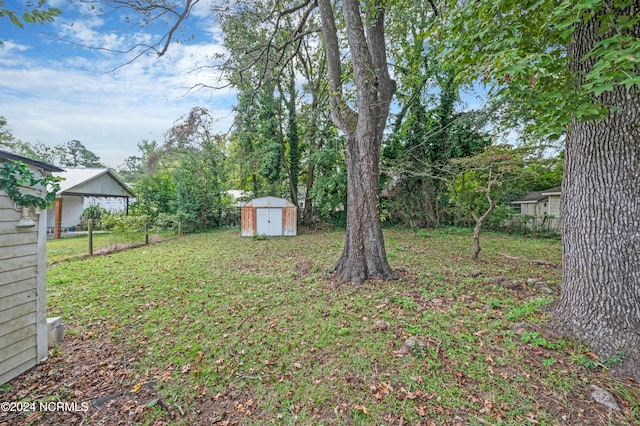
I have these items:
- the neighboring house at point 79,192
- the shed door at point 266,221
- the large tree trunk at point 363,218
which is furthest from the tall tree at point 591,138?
the neighboring house at point 79,192

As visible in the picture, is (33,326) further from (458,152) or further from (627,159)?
(458,152)

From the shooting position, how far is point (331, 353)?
2482mm

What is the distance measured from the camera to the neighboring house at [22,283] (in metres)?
2.13

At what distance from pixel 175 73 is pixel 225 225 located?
8.69 metres

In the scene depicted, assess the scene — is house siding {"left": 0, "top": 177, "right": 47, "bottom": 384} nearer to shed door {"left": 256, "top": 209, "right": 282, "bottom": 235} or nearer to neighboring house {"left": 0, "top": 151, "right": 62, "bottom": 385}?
neighboring house {"left": 0, "top": 151, "right": 62, "bottom": 385}

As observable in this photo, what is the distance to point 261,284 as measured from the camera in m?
4.57

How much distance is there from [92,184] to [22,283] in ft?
43.4

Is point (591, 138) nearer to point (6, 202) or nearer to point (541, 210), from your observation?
point (6, 202)

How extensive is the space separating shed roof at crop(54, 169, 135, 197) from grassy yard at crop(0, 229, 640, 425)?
986cm

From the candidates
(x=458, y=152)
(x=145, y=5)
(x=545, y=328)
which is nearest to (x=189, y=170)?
Answer: (x=145, y=5)

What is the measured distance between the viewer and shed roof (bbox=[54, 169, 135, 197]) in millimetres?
11452

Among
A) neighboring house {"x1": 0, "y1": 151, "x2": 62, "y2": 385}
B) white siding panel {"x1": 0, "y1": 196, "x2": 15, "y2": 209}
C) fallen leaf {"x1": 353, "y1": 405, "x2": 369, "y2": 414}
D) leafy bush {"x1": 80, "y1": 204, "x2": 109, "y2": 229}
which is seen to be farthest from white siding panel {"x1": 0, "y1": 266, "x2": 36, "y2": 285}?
leafy bush {"x1": 80, "y1": 204, "x2": 109, "y2": 229}

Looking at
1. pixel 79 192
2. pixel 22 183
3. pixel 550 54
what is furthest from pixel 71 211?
pixel 550 54

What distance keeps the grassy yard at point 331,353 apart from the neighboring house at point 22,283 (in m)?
0.21
